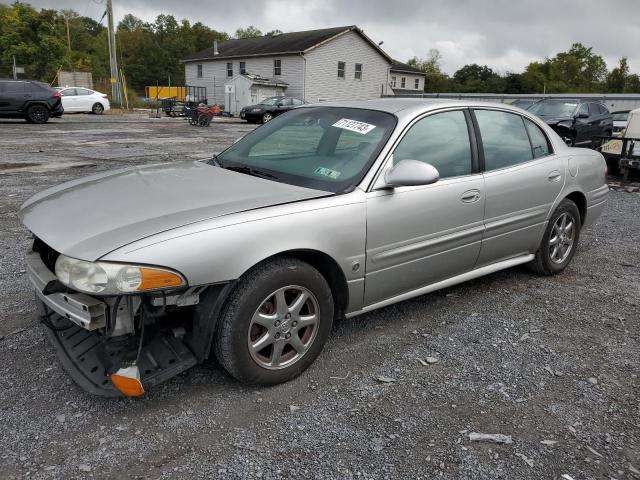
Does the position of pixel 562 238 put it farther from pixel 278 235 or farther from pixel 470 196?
pixel 278 235

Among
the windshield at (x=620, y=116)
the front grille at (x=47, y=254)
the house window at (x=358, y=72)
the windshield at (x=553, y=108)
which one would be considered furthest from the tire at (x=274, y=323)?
the house window at (x=358, y=72)

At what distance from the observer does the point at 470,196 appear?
3.60m

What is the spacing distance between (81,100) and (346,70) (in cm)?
1929

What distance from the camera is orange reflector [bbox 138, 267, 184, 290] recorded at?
89.8 inches

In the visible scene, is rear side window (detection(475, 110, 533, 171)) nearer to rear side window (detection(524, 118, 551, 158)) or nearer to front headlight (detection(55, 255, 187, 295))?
rear side window (detection(524, 118, 551, 158))

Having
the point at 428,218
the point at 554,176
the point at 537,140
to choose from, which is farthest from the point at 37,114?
the point at 428,218

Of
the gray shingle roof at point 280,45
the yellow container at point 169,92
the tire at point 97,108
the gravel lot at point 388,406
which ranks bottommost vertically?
the gravel lot at point 388,406

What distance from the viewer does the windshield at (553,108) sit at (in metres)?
14.8

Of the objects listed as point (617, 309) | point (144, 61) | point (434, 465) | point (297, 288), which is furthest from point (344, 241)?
point (144, 61)

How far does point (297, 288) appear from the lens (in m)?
2.76

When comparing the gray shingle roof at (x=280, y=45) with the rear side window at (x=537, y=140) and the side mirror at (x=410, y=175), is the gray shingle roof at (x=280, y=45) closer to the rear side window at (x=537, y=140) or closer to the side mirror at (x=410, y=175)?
the rear side window at (x=537, y=140)

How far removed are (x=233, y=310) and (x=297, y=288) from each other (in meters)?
0.38

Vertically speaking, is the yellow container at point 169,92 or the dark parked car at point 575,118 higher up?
the yellow container at point 169,92

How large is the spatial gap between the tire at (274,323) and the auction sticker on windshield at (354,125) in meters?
1.10
